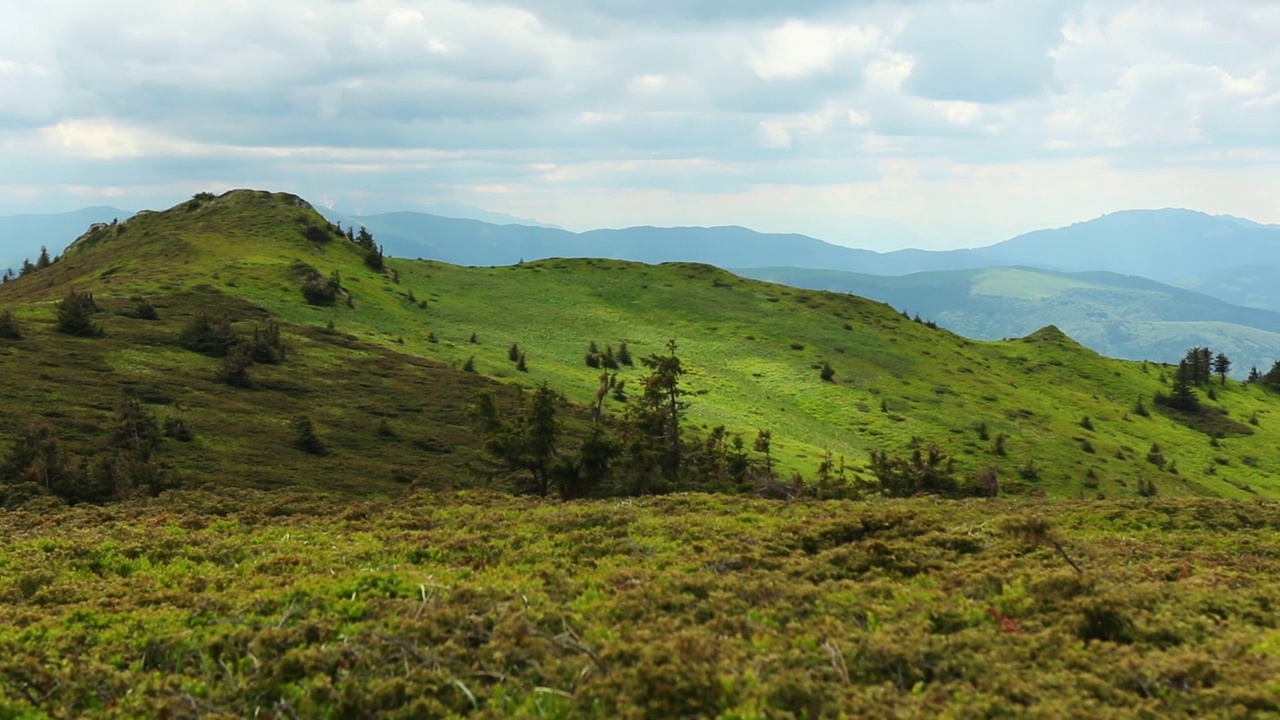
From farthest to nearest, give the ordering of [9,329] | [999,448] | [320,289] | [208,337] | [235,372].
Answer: [320,289]
[999,448]
[208,337]
[9,329]
[235,372]

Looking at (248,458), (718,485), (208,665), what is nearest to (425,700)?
(208,665)

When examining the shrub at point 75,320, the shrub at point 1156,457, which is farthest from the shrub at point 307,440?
the shrub at point 1156,457

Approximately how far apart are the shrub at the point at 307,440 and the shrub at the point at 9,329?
24.4 meters

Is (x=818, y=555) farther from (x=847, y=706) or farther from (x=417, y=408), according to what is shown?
(x=417, y=408)

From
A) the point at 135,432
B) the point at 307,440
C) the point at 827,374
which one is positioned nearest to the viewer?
the point at 135,432

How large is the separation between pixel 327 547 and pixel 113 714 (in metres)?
8.87

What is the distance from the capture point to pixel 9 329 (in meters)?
49.4

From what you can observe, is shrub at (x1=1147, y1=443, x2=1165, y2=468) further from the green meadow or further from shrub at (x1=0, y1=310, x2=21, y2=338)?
shrub at (x1=0, y1=310, x2=21, y2=338)

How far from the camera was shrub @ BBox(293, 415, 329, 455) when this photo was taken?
38.6 meters

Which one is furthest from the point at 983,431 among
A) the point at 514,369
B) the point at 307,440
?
the point at 307,440

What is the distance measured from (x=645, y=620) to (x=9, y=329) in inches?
2127

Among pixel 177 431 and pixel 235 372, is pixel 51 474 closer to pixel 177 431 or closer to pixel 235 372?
pixel 177 431

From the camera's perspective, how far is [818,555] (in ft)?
59.4

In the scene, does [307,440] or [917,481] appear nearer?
[917,481]
